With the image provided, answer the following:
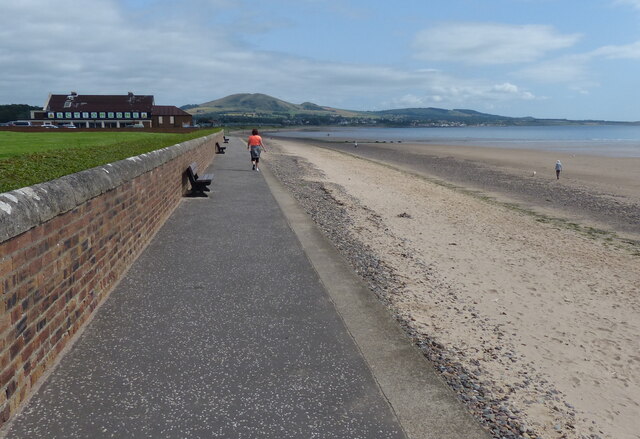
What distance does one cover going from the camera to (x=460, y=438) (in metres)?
3.19

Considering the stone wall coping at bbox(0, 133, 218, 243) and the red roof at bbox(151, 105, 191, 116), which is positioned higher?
the red roof at bbox(151, 105, 191, 116)

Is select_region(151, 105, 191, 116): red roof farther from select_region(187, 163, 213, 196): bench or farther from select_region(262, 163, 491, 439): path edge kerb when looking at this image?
select_region(262, 163, 491, 439): path edge kerb

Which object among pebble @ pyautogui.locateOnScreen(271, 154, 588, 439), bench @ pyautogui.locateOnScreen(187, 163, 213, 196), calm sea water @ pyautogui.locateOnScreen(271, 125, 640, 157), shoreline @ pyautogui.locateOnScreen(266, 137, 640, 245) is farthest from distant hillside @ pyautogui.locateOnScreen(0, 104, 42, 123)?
pebble @ pyautogui.locateOnScreen(271, 154, 588, 439)

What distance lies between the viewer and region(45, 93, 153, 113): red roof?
78.8 meters

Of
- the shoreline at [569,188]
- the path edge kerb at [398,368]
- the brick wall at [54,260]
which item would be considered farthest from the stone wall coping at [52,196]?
the shoreline at [569,188]

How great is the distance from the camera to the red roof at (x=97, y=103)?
78812 millimetres

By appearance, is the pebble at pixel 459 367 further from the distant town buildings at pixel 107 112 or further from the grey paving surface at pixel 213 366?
the distant town buildings at pixel 107 112

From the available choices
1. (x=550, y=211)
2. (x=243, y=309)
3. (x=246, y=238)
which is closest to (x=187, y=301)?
(x=243, y=309)

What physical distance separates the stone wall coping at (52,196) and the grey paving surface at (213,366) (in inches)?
43.6

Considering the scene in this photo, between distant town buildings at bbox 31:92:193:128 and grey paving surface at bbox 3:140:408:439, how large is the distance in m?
74.7

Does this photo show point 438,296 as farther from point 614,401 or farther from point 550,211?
point 550,211

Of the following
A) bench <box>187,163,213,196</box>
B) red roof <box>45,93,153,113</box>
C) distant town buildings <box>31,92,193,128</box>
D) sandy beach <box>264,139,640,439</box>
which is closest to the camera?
sandy beach <box>264,139,640,439</box>

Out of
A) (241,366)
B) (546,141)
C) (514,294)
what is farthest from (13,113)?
(241,366)

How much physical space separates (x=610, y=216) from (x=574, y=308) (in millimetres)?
11101
